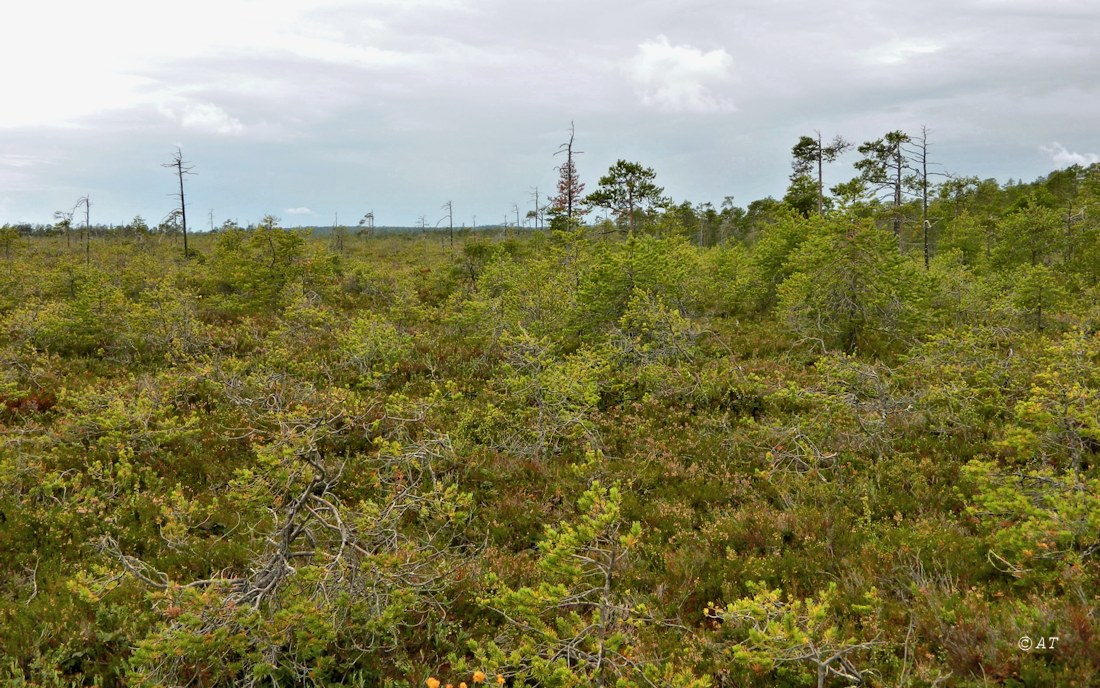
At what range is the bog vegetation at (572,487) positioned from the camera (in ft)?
13.8

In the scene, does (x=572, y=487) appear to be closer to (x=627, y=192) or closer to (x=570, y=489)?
(x=570, y=489)

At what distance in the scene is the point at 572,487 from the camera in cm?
816

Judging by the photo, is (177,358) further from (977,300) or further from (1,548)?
(977,300)

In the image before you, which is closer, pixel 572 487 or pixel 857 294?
pixel 572 487

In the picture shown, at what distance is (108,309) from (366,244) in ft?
148

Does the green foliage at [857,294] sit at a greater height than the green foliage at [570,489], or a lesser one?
greater

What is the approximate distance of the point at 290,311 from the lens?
15.7 meters

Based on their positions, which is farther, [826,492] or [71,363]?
[71,363]

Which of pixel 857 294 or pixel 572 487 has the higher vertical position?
pixel 857 294

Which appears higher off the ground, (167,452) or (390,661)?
(167,452)

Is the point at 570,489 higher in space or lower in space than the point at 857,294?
lower

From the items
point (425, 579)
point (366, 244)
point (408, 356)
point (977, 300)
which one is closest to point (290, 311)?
point (408, 356)

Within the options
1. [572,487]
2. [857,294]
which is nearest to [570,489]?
[572,487]

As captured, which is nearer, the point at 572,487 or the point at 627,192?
the point at 572,487
